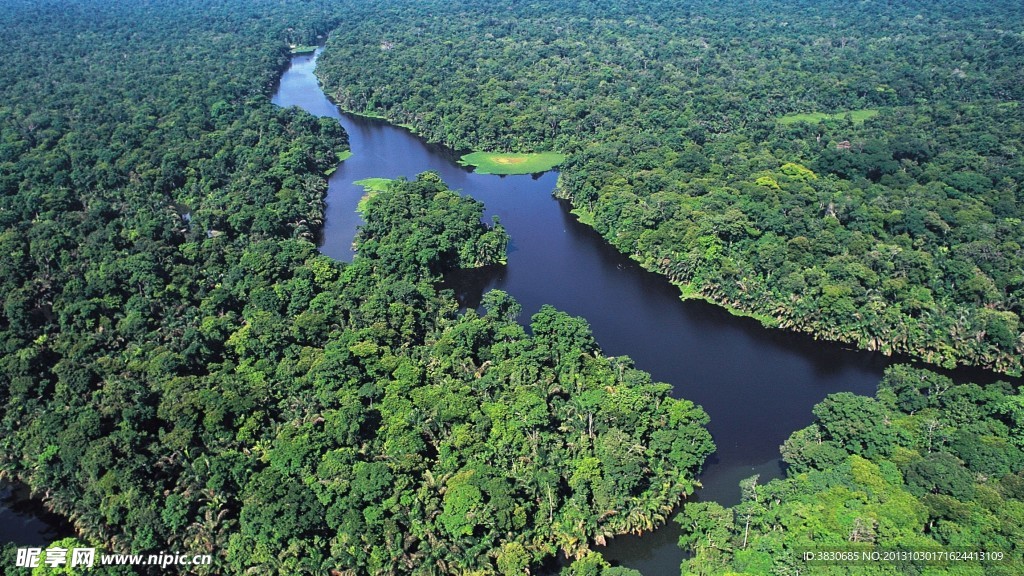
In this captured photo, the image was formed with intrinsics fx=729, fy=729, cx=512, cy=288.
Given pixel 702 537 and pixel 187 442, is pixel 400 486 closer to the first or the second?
pixel 187 442

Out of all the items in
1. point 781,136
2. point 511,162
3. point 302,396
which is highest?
point 781,136

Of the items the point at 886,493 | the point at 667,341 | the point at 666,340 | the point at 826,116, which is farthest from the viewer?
the point at 826,116

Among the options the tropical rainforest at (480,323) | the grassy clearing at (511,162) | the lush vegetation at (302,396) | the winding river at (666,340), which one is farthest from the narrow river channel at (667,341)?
the grassy clearing at (511,162)

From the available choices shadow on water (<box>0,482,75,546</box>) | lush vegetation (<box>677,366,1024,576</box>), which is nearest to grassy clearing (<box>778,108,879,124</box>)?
lush vegetation (<box>677,366,1024,576</box>)

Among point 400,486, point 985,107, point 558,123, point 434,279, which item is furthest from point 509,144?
point 400,486

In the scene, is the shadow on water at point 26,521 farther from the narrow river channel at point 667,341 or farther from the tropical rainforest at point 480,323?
the narrow river channel at point 667,341

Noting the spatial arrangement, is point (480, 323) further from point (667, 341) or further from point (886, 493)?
point (886, 493)

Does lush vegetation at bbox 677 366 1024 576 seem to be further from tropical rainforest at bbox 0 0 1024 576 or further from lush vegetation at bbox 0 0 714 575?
lush vegetation at bbox 0 0 714 575

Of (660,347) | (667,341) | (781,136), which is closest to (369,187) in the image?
(667,341)
